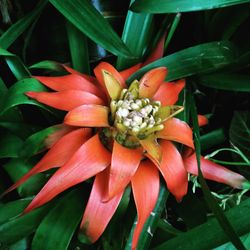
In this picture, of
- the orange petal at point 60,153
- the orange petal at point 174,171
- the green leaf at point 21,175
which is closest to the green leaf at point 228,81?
the orange petal at point 174,171

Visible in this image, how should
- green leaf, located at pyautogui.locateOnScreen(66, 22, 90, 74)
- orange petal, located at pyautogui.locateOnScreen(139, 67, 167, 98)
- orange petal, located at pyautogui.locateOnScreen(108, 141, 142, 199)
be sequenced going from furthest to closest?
green leaf, located at pyautogui.locateOnScreen(66, 22, 90, 74)
orange petal, located at pyautogui.locateOnScreen(139, 67, 167, 98)
orange petal, located at pyautogui.locateOnScreen(108, 141, 142, 199)

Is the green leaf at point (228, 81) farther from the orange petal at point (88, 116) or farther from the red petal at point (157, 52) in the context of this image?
the orange petal at point (88, 116)

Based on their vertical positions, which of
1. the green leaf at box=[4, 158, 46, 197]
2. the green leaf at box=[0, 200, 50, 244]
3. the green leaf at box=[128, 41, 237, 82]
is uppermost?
the green leaf at box=[128, 41, 237, 82]

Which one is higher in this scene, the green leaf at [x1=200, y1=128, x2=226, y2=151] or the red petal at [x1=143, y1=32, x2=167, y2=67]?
the red petal at [x1=143, y1=32, x2=167, y2=67]

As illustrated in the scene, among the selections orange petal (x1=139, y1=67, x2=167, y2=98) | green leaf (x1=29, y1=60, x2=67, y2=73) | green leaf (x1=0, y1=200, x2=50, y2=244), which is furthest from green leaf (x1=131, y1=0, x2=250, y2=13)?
green leaf (x1=0, y1=200, x2=50, y2=244)

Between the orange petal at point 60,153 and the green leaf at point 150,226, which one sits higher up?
the orange petal at point 60,153

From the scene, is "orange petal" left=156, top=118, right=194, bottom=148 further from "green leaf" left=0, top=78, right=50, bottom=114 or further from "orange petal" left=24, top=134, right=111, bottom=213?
"green leaf" left=0, top=78, right=50, bottom=114
